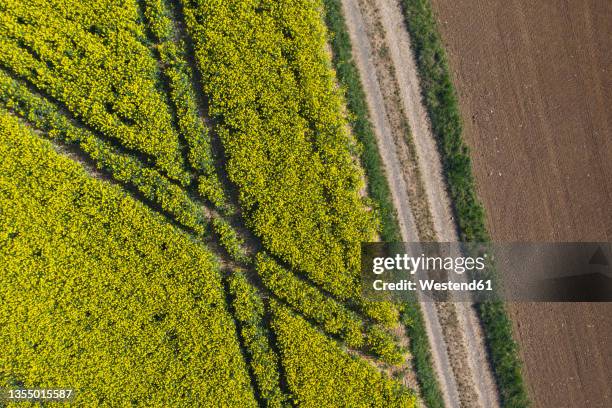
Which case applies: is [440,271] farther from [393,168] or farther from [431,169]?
[393,168]

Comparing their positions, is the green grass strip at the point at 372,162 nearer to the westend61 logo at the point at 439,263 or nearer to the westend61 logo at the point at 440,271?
the westend61 logo at the point at 440,271

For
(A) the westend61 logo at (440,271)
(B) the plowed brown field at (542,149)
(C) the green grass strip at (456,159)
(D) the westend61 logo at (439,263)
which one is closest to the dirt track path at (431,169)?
(C) the green grass strip at (456,159)

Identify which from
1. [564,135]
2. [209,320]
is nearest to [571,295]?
[564,135]

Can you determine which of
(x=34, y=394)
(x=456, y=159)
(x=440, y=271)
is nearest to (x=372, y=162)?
(x=456, y=159)

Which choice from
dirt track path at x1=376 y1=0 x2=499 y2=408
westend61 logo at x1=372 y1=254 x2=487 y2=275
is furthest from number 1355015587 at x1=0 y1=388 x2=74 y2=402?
dirt track path at x1=376 y1=0 x2=499 y2=408

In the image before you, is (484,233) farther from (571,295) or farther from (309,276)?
(309,276)

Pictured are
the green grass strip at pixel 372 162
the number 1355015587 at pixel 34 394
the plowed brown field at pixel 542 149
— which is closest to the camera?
the number 1355015587 at pixel 34 394
